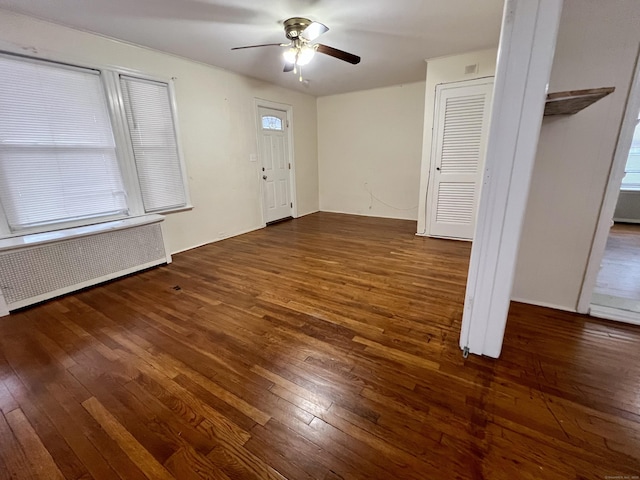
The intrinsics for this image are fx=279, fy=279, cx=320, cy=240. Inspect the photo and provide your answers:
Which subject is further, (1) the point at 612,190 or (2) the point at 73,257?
(2) the point at 73,257

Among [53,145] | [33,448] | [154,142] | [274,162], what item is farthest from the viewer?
[274,162]

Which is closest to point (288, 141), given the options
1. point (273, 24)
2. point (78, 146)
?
point (273, 24)

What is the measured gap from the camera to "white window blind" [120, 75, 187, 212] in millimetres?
3326

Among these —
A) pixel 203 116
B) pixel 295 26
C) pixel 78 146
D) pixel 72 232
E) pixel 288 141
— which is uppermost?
pixel 295 26

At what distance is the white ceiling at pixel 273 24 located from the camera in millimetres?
2385

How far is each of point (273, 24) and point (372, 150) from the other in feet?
11.0

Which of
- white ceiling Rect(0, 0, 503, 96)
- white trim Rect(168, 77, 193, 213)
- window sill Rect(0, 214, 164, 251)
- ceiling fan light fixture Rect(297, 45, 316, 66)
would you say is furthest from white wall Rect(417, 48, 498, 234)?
window sill Rect(0, 214, 164, 251)

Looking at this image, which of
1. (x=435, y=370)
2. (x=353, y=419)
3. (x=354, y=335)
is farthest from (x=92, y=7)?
(x=435, y=370)

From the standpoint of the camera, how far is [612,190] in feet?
6.61

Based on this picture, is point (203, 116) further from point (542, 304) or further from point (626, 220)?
point (626, 220)

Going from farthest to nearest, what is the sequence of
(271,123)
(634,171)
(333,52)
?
(271,123), (634,171), (333,52)

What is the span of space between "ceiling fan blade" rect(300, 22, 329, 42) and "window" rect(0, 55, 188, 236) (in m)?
2.09

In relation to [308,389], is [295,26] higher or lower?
higher

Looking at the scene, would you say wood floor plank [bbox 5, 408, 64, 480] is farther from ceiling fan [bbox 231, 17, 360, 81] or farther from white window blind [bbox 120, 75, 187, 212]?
ceiling fan [bbox 231, 17, 360, 81]
